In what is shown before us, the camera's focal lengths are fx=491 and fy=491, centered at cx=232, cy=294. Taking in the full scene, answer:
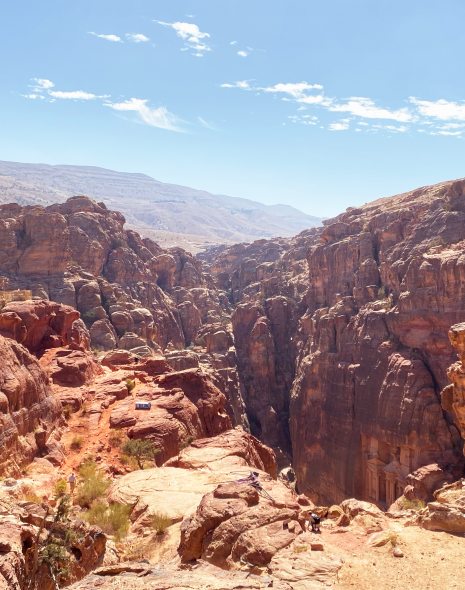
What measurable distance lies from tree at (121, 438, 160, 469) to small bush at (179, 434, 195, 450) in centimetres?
154

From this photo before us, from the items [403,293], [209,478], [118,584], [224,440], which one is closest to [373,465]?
[403,293]

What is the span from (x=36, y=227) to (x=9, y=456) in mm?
41607

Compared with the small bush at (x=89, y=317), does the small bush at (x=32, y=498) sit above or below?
above

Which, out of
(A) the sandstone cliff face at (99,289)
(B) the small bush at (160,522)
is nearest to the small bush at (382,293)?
(A) the sandstone cliff face at (99,289)

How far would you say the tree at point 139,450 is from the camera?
58.7 feet

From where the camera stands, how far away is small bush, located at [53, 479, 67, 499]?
1362cm

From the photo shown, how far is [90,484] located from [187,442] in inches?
234

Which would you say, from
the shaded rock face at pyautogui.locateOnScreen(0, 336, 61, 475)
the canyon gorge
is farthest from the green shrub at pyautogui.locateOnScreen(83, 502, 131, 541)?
the shaded rock face at pyautogui.locateOnScreen(0, 336, 61, 475)

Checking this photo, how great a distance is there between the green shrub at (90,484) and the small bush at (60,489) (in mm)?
406

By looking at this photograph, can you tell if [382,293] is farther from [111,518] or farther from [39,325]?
[111,518]

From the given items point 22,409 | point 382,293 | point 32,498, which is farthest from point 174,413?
point 382,293

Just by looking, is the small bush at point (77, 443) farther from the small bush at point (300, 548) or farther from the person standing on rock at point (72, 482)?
the small bush at point (300, 548)

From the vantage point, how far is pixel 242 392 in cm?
6038

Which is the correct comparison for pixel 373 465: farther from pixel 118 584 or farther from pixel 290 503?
pixel 118 584
